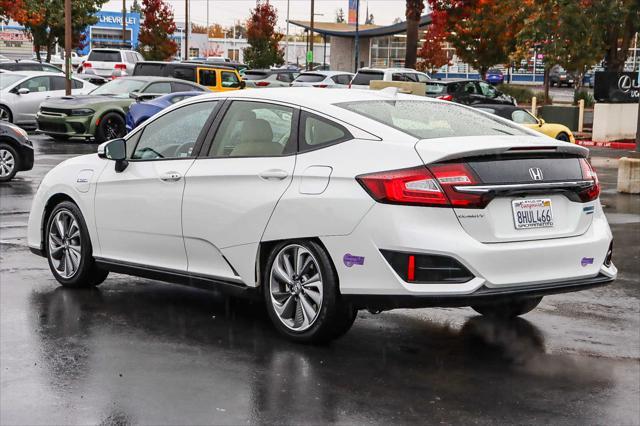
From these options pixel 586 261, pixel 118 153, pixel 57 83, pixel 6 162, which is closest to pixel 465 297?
pixel 586 261

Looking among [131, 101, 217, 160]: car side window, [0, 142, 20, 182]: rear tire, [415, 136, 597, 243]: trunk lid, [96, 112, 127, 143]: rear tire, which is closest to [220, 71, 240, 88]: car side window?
[96, 112, 127, 143]: rear tire

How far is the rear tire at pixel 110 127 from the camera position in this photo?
80.6ft

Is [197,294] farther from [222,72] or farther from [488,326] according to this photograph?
[222,72]

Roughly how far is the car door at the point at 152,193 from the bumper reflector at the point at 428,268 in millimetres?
1907

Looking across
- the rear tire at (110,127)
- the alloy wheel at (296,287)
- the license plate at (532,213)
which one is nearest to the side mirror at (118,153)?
the alloy wheel at (296,287)

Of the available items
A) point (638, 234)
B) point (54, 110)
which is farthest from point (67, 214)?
point (54, 110)

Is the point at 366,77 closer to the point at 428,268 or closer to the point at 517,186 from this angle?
the point at 517,186

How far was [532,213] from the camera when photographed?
6.47 meters

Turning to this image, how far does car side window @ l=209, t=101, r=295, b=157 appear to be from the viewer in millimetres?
7156

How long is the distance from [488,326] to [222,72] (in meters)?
24.4

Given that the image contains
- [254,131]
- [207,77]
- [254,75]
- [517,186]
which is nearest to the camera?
[517,186]

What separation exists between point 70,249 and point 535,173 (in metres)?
3.91

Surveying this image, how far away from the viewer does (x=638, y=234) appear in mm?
12586

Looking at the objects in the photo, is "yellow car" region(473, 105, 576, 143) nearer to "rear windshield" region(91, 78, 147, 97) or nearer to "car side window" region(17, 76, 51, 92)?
"rear windshield" region(91, 78, 147, 97)
